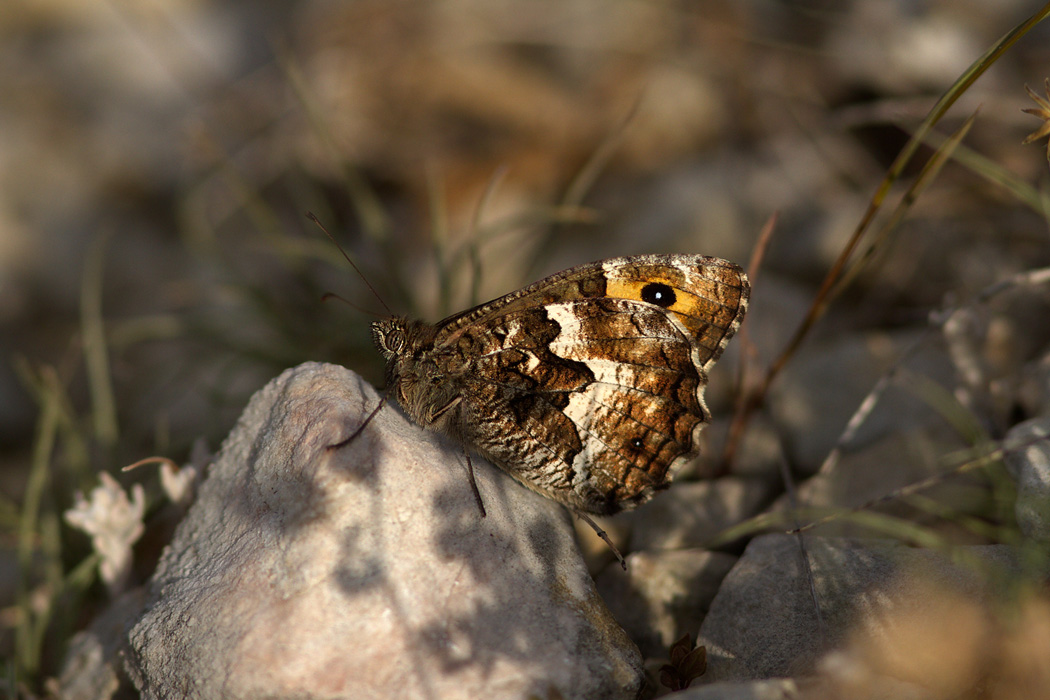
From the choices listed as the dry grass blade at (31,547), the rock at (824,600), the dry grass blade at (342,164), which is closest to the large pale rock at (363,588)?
the rock at (824,600)

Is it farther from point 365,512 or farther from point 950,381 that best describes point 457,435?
point 950,381

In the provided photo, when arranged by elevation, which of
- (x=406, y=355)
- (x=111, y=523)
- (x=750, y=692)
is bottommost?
(x=750, y=692)

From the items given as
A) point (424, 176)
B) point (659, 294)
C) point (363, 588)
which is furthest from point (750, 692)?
point (424, 176)

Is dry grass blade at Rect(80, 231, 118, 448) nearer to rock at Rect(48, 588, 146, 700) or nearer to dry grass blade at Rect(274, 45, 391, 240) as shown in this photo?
rock at Rect(48, 588, 146, 700)

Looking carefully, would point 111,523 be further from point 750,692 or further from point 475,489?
point 750,692

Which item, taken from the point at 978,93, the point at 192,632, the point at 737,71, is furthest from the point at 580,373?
the point at 737,71

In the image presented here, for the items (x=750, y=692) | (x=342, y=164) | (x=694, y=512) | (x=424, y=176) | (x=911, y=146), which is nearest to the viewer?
(x=750, y=692)

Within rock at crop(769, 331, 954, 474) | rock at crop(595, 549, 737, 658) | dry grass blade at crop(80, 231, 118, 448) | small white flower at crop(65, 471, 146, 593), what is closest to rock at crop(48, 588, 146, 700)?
small white flower at crop(65, 471, 146, 593)
